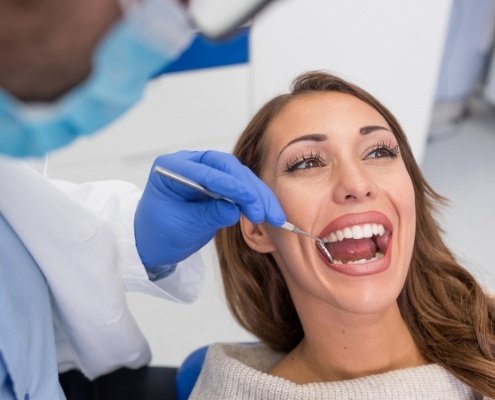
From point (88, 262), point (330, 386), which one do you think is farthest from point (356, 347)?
point (88, 262)

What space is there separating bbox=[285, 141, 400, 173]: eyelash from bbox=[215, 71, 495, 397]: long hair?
9 cm

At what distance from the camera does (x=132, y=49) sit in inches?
18.1

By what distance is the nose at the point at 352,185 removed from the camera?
3.56 feet

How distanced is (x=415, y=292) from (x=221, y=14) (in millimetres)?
971

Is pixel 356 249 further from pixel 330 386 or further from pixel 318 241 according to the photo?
pixel 330 386

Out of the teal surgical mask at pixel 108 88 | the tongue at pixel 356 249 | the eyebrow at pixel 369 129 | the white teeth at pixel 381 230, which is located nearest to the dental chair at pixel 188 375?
the tongue at pixel 356 249

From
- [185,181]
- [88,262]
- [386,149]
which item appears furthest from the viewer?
[386,149]

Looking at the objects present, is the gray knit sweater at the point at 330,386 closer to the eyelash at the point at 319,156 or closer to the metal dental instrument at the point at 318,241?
the metal dental instrument at the point at 318,241

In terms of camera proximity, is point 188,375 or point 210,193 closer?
point 210,193

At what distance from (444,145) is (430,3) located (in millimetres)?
1030

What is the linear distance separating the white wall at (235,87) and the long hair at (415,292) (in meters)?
0.65

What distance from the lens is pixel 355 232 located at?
1.09 meters

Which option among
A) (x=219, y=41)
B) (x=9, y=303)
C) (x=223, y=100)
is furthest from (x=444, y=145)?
(x=219, y=41)

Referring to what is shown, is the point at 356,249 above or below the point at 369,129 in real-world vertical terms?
below
